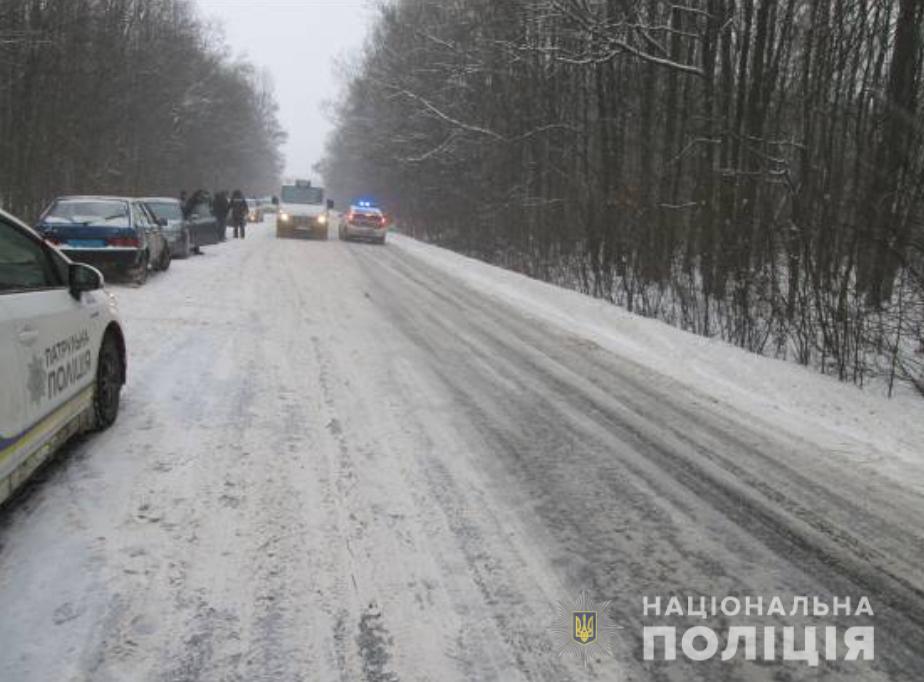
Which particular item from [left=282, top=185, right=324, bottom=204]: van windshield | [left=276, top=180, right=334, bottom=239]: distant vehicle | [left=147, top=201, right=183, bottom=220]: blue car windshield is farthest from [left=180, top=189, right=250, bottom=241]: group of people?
[left=282, top=185, right=324, bottom=204]: van windshield

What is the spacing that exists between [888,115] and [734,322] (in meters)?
3.56

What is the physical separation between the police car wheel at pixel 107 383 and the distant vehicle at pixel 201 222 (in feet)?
55.0

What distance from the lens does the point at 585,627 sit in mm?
3355

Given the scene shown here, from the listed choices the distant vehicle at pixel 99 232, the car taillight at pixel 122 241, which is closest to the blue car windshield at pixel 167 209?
the distant vehicle at pixel 99 232

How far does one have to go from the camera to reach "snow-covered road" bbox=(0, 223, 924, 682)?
10.2 ft

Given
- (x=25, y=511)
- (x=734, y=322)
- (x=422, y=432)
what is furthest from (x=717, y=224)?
(x=25, y=511)

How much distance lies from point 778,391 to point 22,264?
7423mm

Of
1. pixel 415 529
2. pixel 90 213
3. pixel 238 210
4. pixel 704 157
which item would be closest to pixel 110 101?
pixel 238 210

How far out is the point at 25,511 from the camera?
13.7 ft

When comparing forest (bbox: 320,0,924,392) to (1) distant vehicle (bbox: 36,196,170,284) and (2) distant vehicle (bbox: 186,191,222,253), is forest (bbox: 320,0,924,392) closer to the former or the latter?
(2) distant vehicle (bbox: 186,191,222,253)

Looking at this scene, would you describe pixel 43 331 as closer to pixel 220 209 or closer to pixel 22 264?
pixel 22 264

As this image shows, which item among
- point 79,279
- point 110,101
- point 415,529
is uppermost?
point 110,101

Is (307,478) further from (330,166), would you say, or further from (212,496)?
(330,166)

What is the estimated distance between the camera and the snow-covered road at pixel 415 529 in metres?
3.11
